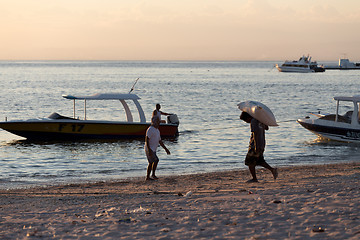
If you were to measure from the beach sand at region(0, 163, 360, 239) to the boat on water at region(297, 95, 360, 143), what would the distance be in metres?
11.1

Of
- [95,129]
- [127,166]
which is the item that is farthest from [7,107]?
[127,166]

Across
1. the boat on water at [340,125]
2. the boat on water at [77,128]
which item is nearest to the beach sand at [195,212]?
the boat on water at [340,125]

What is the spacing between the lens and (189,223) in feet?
26.9

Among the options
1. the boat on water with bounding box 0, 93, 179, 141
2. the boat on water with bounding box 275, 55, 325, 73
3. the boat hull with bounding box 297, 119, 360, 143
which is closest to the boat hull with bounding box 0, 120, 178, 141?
the boat on water with bounding box 0, 93, 179, 141

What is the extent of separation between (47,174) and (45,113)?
2721cm

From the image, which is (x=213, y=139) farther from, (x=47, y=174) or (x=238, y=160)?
(x=47, y=174)

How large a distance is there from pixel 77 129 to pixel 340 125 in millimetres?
11873

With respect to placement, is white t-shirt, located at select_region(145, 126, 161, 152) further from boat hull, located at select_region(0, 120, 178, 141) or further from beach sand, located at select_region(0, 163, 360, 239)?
boat hull, located at select_region(0, 120, 178, 141)

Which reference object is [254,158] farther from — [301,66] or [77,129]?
[301,66]

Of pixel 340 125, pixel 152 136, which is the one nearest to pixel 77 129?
pixel 340 125

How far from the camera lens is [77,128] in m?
24.4

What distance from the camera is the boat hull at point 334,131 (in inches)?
898

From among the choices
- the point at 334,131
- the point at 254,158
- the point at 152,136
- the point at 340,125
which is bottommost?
the point at 334,131

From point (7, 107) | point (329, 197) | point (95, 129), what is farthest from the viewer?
point (7, 107)
